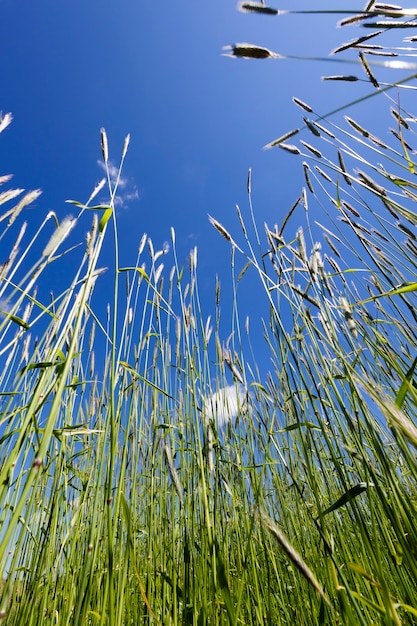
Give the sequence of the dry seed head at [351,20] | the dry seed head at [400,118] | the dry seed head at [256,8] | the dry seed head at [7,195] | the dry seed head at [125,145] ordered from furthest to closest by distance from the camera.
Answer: the dry seed head at [125,145] < the dry seed head at [400,118] < the dry seed head at [7,195] < the dry seed head at [351,20] < the dry seed head at [256,8]

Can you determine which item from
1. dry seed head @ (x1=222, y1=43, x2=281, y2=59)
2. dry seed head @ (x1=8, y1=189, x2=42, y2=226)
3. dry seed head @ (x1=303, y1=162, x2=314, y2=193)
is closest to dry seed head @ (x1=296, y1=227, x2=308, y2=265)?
dry seed head @ (x1=303, y1=162, x2=314, y2=193)

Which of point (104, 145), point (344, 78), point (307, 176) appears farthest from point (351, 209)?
point (104, 145)

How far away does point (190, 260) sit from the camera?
4.39ft

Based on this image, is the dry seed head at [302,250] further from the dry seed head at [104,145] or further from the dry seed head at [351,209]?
the dry seed head at [104,145]

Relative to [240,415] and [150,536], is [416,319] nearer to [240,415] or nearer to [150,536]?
[240,415]

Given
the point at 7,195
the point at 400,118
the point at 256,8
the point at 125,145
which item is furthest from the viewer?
the point at 125,145

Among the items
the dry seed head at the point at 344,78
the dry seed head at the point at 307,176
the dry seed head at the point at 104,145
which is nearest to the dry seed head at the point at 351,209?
the dry seed head at the point at 307,176

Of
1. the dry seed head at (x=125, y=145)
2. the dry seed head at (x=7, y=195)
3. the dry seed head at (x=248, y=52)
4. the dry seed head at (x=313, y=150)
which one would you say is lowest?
the dry seed head at (x=248, y=52)

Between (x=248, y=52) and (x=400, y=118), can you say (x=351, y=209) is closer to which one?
(x=400, y=118)

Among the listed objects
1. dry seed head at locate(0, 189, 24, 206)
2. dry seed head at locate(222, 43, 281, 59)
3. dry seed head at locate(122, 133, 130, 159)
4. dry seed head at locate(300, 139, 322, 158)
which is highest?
dry seed head at locate(122, 133, 130, 159)

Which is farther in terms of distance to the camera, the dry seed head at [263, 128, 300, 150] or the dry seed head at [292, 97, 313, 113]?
the dry seed head at [292, 97, 313, 113]

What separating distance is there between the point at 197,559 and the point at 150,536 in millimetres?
133

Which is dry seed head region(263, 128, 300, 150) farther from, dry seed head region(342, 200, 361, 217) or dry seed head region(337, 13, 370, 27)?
dry seed head region(342, 200, 361, 217)

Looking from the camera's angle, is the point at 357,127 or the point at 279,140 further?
the point at 357,127
